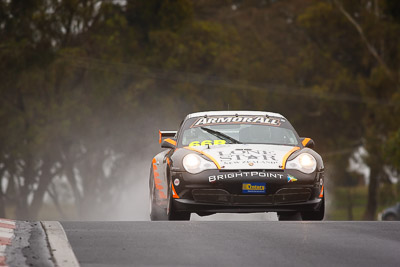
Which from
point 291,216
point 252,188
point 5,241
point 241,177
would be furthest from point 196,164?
point 5,241

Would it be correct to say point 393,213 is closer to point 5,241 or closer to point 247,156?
point 247,156

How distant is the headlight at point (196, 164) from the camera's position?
10734 mm

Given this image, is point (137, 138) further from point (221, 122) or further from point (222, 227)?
point (222, 227)

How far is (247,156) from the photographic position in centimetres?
1085

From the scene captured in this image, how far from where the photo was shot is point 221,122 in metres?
12.0

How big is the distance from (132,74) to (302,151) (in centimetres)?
3176

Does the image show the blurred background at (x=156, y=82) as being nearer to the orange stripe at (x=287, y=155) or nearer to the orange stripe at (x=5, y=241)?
the orange stripe at (x=287, y=155)

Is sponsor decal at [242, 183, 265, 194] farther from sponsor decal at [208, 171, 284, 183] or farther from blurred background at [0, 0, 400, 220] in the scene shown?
blurred background at [0, 0, 400, 220]

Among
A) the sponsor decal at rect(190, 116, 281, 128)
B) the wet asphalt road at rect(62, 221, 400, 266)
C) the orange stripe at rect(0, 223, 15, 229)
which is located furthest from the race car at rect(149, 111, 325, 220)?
the orange stripe at rect(0, 223, 15, 229)

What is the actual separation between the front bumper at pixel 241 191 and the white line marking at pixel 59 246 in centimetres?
186

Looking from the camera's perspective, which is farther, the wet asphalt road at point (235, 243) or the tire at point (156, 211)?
the tire at point (156, 211)

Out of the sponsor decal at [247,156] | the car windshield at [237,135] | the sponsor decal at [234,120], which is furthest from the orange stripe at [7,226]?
the sponsor decal at [234,120]

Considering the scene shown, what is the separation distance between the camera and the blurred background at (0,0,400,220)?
39.1 m

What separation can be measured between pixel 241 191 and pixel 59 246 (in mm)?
3556
